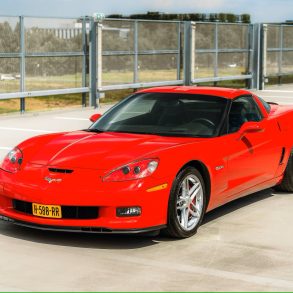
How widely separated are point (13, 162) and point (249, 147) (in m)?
2.37

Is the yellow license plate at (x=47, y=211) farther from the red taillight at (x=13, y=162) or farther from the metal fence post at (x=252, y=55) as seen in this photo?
the metal fence post at (x=252, y=55)

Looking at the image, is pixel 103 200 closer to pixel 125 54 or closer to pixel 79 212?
pixel 79 212

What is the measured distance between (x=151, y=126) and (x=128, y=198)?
59.1 inches

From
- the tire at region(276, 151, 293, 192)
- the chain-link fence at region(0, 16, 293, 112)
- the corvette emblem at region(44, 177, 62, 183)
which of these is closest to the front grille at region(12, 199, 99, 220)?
the corvette emblem at region(44, 177, 62, 183)

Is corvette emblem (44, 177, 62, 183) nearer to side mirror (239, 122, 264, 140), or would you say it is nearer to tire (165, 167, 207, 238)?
tire (165, 167, 207, 238)

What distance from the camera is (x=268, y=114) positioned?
8.83m

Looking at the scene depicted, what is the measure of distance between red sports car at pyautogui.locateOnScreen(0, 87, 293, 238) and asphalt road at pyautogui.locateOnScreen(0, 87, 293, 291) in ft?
0.65

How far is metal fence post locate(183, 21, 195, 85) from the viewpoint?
25.1m

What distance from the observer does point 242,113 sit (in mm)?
8320

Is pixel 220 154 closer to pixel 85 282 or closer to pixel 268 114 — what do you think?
pixel 268 114

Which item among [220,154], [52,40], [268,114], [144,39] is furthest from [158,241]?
[144,39]

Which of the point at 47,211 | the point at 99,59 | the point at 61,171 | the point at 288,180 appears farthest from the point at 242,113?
the point at 99,59

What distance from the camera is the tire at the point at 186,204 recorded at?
262 inches

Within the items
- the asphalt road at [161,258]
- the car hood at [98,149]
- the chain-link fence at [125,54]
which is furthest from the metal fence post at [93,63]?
the car hood at [98,149]
